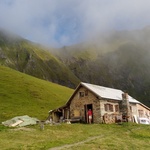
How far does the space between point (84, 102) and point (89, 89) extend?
10.4ft

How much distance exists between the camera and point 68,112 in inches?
2346

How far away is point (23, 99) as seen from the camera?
3652 inches

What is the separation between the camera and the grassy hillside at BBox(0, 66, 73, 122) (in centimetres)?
7800

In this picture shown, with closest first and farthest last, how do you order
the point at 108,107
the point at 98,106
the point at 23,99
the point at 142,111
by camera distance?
the point at 98,106
the point at 108,107
the point at 142,111
the point at 23,99

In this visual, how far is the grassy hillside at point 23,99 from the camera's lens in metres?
78.0

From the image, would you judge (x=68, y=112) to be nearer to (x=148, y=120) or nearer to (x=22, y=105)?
(x=148, y=120)

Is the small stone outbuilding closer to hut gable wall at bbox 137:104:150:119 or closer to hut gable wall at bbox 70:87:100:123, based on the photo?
hut gable wall at bbox 70:87:100:123

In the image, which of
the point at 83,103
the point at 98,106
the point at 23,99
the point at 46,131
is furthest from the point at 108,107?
the point at 23,99

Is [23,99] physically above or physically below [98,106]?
above

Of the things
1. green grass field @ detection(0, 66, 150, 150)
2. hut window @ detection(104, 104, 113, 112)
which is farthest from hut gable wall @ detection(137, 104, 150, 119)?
green grass field @ detection(0, 66, 150, 150)

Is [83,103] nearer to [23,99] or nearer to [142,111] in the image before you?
[142,111]

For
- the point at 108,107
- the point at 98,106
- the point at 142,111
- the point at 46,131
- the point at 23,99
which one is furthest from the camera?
the point at 23,99

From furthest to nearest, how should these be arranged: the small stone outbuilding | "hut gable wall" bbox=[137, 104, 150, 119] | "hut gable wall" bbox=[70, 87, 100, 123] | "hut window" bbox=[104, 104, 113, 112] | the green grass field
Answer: "hut gable wall" bbox=[137, 104, 150, 119] → "hut window" bbox=[104, 104, 113, 112] → "hut gable wall" bbox=[70, 87, 100, 123] → the small stone outbuilding → the green grass field

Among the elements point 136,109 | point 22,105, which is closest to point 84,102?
point 136,109
